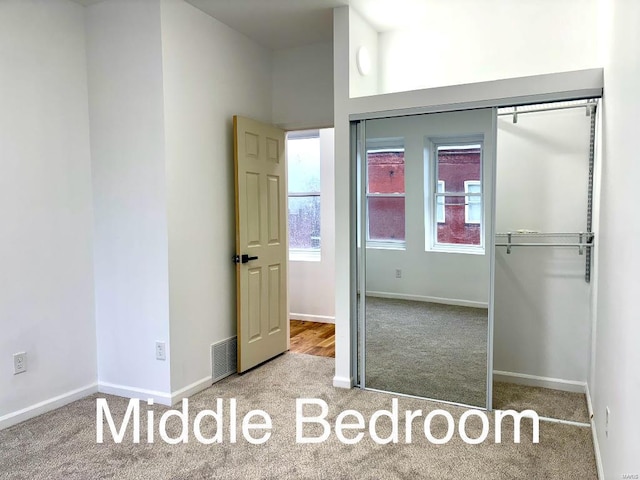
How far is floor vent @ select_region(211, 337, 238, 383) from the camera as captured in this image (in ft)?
11.3

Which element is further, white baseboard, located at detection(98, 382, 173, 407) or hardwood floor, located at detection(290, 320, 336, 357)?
hardwood floor, located at detection(290, 320, 336, 357)

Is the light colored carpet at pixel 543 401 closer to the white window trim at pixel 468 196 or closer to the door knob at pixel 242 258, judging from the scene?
the white window trim at pixel 468 196

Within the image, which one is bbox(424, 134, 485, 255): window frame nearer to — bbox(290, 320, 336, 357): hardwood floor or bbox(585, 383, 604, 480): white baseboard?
bbox(585, 383, 604, 480): white baseboard

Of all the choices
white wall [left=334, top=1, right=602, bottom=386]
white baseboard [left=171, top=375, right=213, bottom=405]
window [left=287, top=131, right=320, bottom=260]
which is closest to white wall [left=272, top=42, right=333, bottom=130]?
white wall [left=334, top=1, right=602, bottom=386]

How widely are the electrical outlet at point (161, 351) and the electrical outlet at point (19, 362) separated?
770mm


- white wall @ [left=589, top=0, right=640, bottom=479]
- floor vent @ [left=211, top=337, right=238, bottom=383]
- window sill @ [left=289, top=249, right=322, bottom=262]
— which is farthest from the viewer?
window sill @ [left=289, top=249, right=322, bottom=262]

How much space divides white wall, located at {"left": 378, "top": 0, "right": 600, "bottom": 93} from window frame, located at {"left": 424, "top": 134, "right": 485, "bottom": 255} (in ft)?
2.25

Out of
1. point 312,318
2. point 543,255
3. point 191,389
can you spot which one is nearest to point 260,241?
point 191,389

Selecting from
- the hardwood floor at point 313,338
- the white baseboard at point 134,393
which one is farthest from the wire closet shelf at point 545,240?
the white baseboard at point 134,393

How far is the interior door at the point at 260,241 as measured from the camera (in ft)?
11.8

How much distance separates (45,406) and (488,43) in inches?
152

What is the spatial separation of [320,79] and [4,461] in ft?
11.0

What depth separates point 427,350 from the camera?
3.21m

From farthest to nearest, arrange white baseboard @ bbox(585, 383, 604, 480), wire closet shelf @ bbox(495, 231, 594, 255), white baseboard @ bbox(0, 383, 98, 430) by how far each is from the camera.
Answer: wire closet shelf @ bbox(495, 231, 594, 255) → white baseboard @ bbox(0, 383, 98, 430) → white baseboard @ bbox(585, 383, 604, 480)
